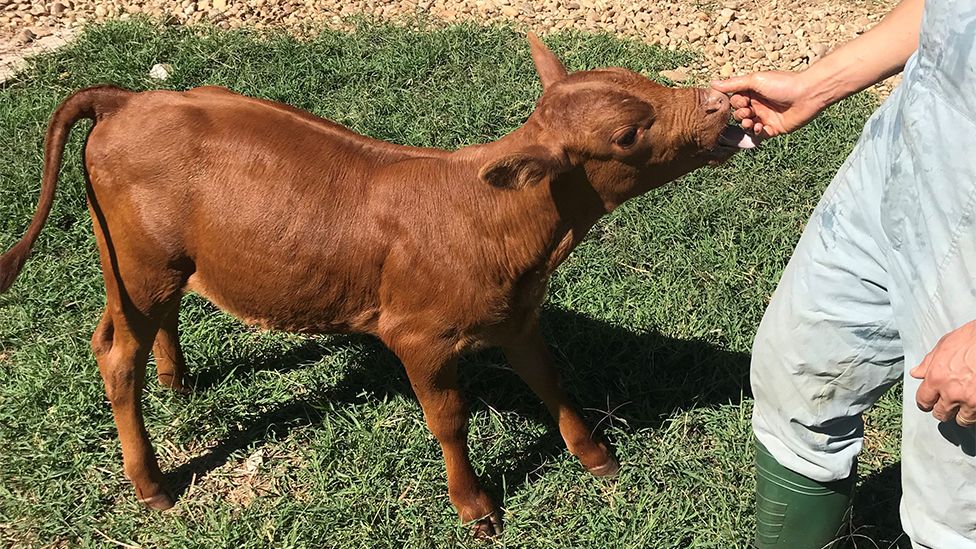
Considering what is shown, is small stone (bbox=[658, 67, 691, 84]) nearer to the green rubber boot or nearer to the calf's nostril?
the calf's nostril

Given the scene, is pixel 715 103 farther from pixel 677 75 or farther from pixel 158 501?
pixel 677 75

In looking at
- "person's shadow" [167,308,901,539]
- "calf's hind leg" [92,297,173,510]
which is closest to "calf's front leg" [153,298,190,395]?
"person's shadow" [167,308,901,539]

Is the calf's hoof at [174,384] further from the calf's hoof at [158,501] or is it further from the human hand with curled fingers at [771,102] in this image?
the human hand with curled fingers at [771,102]

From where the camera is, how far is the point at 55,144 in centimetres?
346

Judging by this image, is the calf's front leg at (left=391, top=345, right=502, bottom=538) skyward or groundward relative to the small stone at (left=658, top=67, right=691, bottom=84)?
groundward

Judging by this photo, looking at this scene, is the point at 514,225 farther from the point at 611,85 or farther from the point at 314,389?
the point at 314,389

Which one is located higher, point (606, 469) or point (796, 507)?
point (796, 507)

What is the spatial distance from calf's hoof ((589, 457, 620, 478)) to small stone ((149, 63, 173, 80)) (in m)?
4.18

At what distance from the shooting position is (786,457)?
3156 millimetres

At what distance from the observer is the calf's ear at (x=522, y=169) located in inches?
125

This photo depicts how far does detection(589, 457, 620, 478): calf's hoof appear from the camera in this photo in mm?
4176

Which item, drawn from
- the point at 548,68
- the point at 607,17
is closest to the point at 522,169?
the point at 548,68

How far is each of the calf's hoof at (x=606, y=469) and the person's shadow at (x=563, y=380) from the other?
0.21 m

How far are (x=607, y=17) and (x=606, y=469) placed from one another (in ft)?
14.5
